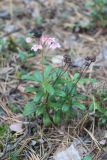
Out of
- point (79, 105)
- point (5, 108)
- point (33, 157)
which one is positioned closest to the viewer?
point (33, 157)

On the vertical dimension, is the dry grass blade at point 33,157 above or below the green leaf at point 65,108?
below

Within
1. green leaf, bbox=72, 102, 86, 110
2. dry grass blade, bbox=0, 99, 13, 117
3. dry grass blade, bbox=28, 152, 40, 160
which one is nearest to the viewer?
dry grass blade, bbox=28, 152, 40, 160

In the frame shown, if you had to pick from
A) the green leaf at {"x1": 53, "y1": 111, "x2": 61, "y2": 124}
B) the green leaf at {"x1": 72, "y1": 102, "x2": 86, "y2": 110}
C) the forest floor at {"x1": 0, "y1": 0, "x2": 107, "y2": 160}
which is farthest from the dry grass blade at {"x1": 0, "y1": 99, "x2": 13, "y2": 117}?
the green leaf at {"x1": 72, "y1": 102, "x2": 86, "y2": 110}

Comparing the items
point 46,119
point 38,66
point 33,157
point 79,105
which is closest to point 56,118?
point 46,119

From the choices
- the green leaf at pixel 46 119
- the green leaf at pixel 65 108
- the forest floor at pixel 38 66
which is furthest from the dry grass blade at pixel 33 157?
the green leaf at pixel 65 108

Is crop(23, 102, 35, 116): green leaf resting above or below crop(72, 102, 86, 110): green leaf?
below

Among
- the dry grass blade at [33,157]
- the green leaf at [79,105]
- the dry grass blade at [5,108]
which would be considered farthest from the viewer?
the dry grass blade at [5,108]

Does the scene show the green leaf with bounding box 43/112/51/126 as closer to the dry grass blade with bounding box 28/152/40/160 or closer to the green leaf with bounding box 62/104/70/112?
the green leaf with bounding box 62/104/70/112

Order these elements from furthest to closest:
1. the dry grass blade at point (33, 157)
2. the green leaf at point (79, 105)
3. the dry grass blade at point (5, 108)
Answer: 1. the dry grass blade at point (5, 108)
2. the green leaf at point (79, 105)
3. the dry grass blade at point (33, 157)

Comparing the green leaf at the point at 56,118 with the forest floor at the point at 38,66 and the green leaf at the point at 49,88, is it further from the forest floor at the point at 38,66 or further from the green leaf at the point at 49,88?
the green leaf at the point at 49,88

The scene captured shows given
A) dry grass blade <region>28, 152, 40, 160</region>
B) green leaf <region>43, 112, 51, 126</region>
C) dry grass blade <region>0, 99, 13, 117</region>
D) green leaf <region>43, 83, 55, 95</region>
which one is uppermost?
green leaf <region>43, 83, 55, 95</region>

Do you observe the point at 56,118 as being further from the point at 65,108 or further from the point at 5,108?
the point at 5,108
